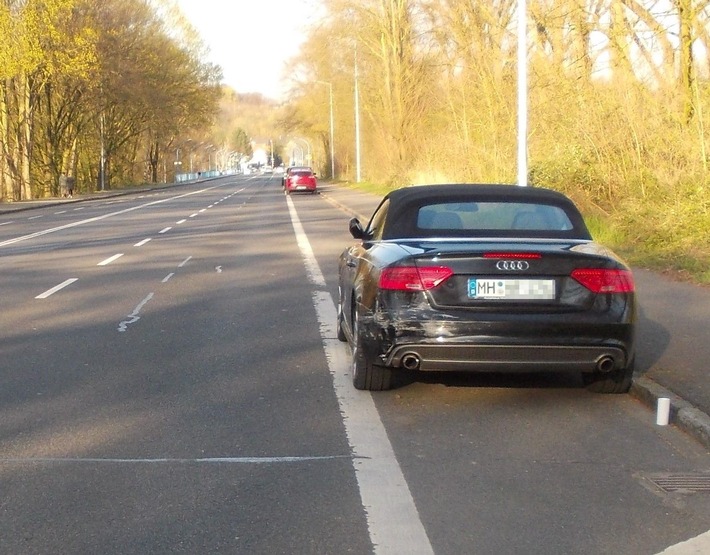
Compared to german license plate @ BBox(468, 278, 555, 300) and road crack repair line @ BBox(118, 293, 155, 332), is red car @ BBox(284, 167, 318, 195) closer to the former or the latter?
road crack repair line @ BBox(118, 293, 155, 332)

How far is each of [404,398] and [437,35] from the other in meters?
29.2

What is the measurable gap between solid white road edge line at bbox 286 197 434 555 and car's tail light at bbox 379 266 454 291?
82 centimetres

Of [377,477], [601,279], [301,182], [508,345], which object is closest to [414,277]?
[508,345]

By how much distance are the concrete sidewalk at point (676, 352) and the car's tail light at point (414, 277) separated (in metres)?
1.60

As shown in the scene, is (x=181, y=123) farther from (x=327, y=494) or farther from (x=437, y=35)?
(x=327, y=494)

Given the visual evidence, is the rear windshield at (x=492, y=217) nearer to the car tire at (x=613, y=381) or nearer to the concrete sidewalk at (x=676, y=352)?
the car tire at (x=613, y=381)

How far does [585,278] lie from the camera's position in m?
6.51

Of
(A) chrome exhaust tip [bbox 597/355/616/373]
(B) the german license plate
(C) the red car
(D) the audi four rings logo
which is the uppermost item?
(D) the audi four rings logo

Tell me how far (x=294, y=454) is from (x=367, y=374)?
150 centimetres

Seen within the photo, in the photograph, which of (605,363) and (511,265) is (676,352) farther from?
(511,265)

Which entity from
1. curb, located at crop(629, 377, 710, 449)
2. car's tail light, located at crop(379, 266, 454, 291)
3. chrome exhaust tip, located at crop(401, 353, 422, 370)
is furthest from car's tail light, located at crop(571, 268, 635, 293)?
chrome exhaust tip, located at crop(401, 353, 422, 370)

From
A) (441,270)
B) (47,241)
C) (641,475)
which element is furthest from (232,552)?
(47,241)

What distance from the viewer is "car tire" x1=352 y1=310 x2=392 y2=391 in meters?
6.88

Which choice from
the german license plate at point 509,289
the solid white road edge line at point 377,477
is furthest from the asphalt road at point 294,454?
the german license plate at point 509,289
